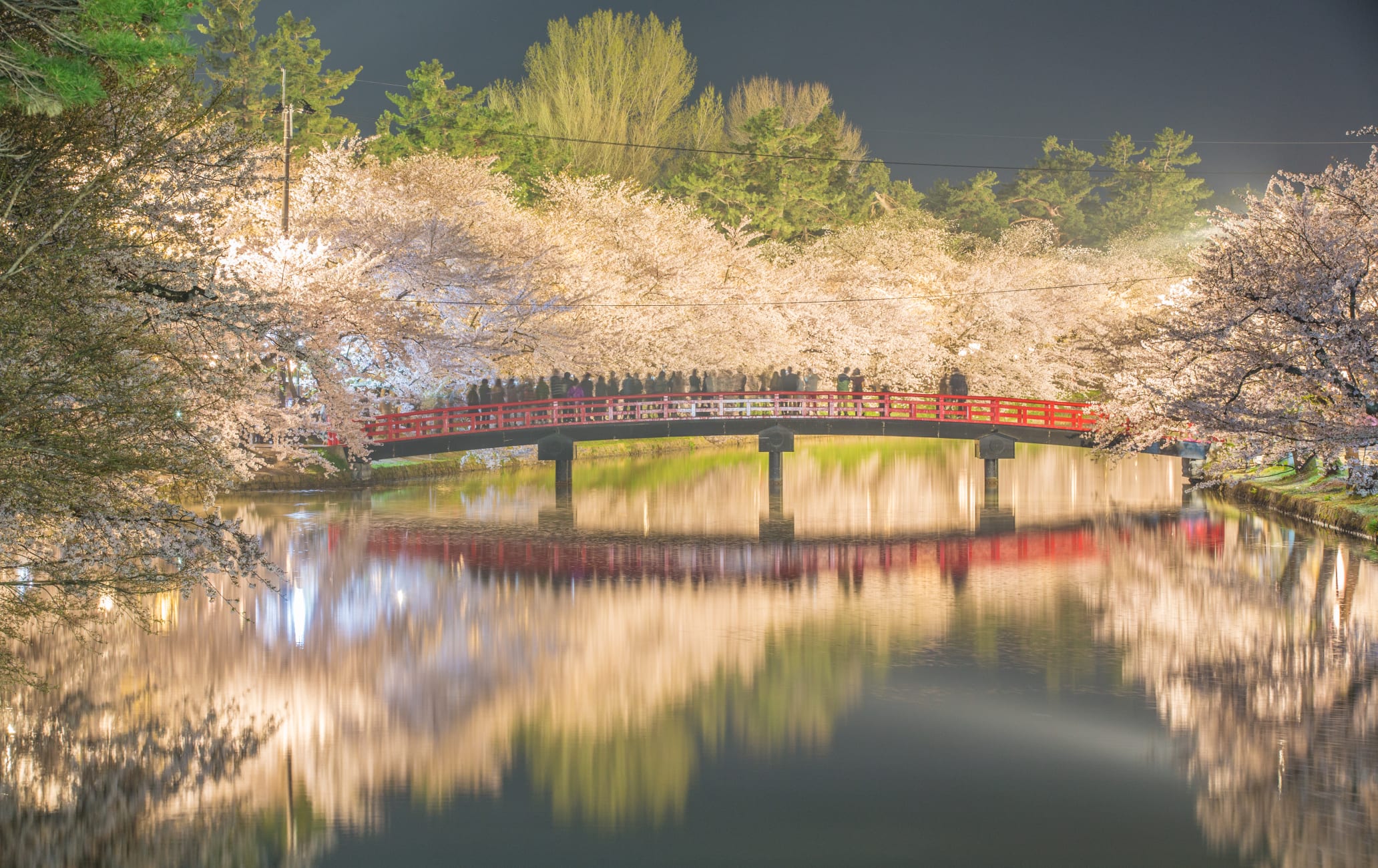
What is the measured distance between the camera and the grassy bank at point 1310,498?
25.2 meters

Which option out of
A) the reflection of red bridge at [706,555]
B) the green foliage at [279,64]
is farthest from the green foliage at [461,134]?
the reflection of red bridge at [706,555]

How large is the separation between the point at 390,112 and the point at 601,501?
114ft

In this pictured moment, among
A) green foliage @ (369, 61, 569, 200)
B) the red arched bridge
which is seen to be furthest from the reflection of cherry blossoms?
green foliage @ (369, 61, 569, 200)

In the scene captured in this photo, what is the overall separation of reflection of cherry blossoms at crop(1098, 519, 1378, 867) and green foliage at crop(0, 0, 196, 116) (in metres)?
10.2

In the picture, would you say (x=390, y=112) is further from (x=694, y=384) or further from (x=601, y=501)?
(x=601, y=501)

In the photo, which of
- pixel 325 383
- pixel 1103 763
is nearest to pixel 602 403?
pixel 325 383

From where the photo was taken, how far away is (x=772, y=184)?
63.9 m

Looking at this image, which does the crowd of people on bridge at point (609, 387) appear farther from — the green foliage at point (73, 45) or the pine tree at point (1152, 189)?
the pine tree at point (1152, 189)

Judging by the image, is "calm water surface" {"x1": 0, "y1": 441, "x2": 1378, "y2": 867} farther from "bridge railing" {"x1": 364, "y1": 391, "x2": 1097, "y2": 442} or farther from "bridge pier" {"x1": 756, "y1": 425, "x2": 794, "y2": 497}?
"bridge pier" {"x1": 756, "y1": 425, "x2": 794, "y2": 497}

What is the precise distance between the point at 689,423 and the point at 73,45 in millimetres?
26052

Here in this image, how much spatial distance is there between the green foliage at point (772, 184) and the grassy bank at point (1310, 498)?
31.1 metres

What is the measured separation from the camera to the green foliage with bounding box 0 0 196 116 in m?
9.53

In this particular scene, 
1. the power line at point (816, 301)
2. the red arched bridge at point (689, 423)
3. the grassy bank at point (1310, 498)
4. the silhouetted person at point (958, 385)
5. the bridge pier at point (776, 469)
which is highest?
the power line at point (816, 301)

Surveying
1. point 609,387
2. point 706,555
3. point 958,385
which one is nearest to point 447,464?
point 609,387
